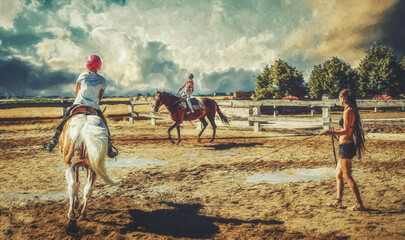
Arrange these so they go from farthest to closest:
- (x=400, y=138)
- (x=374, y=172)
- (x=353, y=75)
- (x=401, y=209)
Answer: (x=353, y=75)
(x=400, y=138)
(x=374, y=172)
(x=401, y=209)

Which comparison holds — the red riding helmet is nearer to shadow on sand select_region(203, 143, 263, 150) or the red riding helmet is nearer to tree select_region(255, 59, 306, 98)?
shadow on sand select_region(203, 143, 263, 150)

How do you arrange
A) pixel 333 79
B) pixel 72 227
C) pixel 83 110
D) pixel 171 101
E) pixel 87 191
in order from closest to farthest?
pixel 72 227 < pixel 87 191 < pixel 83 110 < pixel 171 101 < pixel 333 79

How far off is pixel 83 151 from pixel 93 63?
1604 mm

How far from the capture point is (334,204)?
3266mm

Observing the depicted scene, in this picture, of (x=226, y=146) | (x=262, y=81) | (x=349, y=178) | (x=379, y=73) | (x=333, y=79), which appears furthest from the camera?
(x=262, y=81)

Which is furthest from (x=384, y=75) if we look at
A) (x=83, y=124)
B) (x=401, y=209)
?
(x=83, y=124)

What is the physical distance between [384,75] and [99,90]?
4563 cm

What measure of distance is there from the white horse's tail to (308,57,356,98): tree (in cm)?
4341

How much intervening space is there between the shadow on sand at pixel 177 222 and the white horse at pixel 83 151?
75 centimetres

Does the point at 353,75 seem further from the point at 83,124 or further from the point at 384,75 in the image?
the point at 83,124

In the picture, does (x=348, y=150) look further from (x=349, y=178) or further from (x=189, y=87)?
(x=189, y=87)

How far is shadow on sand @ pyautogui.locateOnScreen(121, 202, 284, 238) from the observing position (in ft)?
9.31

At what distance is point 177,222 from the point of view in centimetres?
308

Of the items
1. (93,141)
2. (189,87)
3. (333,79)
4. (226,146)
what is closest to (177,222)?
(93,141)
